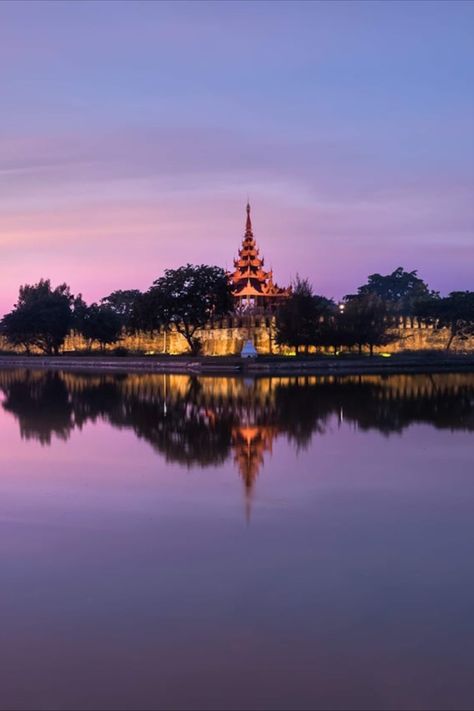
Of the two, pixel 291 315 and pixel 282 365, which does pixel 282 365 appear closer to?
pixel 282 365

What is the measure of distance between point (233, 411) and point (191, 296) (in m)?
42.0

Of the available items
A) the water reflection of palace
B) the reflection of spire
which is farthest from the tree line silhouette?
the reflection of spire

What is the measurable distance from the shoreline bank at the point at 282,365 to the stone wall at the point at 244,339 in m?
5.76

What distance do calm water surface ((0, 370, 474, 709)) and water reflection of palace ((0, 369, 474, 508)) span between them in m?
0.36

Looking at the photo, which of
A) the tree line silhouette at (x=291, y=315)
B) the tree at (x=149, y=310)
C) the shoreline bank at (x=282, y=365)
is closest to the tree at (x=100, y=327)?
the tree line silhouette at (x=291, y=315)

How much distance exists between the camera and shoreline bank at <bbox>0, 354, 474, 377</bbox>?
53.1m

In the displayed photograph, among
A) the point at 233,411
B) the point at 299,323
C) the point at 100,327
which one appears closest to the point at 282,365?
the point at 299,323

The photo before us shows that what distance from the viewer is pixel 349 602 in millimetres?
7324

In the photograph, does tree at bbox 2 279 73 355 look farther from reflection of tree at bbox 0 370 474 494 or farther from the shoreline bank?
reflection of tree at bbox 0 370 474 494

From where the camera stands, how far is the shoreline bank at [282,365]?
174 ft

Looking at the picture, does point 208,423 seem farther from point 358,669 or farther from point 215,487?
point 358,669

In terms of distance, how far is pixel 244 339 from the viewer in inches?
2739

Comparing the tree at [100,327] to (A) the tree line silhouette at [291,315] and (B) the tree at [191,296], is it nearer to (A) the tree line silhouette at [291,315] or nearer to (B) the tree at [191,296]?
→ (A) the tree line silhouette at [291,315]

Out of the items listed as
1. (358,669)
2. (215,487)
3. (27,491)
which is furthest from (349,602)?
(27,491)
